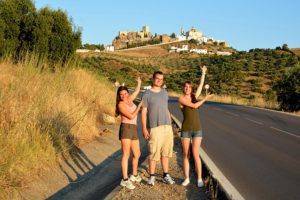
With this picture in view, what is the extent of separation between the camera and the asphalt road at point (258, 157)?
9.83m

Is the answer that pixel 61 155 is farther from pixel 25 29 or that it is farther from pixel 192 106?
pixel 25 29

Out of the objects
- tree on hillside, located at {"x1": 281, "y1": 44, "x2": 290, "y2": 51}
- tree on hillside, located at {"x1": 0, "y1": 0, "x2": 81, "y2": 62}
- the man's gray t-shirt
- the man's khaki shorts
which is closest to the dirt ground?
the man's khaki shorts

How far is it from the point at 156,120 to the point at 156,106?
0.26 m

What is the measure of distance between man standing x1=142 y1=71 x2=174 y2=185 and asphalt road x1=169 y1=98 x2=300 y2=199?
1530 millimetres

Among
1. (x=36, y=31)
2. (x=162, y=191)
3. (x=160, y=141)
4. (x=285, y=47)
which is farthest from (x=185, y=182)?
(x=285, y=47)

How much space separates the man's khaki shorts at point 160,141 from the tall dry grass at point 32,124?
2.34 metres

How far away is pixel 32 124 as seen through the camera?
11.0 m

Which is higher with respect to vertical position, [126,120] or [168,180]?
[126,120]

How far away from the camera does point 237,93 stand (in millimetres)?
67312

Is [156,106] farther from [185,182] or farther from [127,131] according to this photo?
[185,182]

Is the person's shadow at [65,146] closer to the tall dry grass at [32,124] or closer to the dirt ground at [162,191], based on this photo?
the tall dry grass at [32,124]

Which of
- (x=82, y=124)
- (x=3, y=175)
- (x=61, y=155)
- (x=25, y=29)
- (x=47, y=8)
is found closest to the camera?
(x=3, y=175)

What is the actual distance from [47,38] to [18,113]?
1636 cm

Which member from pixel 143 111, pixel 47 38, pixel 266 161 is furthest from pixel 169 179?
pixel 47 38
